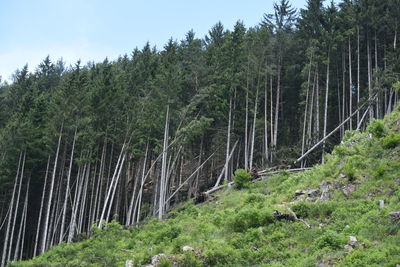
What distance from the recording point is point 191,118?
1078 inches

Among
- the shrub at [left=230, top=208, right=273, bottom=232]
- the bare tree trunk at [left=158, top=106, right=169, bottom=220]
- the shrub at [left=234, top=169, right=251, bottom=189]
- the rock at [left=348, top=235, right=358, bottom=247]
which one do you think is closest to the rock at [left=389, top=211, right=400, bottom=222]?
the rock at [left=348, top=235, right=358, bottom=247]

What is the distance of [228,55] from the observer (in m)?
29.5

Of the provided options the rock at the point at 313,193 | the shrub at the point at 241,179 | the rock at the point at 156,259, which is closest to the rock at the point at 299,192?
the rock at the point at 313,193

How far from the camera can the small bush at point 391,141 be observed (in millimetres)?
14453

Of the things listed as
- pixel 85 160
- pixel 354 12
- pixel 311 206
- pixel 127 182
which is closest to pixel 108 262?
pixel 311 206

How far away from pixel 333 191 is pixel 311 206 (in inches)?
49.6

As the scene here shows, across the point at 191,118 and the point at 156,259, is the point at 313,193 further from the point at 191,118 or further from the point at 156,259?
the point at 191,118

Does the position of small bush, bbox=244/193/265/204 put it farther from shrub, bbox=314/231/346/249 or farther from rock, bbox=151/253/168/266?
shrub, bbox=314/231/346/249

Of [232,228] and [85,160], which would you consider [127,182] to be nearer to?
[85,160]

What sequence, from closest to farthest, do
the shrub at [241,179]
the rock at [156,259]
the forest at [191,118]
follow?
the rock at [156,259], the shrub at [241,179], the forest at [191,118]

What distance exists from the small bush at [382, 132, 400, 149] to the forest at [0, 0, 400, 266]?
26.7 feet

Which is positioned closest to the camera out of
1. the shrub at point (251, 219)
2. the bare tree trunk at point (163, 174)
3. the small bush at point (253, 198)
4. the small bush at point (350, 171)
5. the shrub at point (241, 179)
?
the shrub at point (251, 219)

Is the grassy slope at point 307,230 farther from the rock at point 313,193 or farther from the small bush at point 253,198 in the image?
the rock at point 313,193

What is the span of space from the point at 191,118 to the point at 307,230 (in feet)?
53.1
